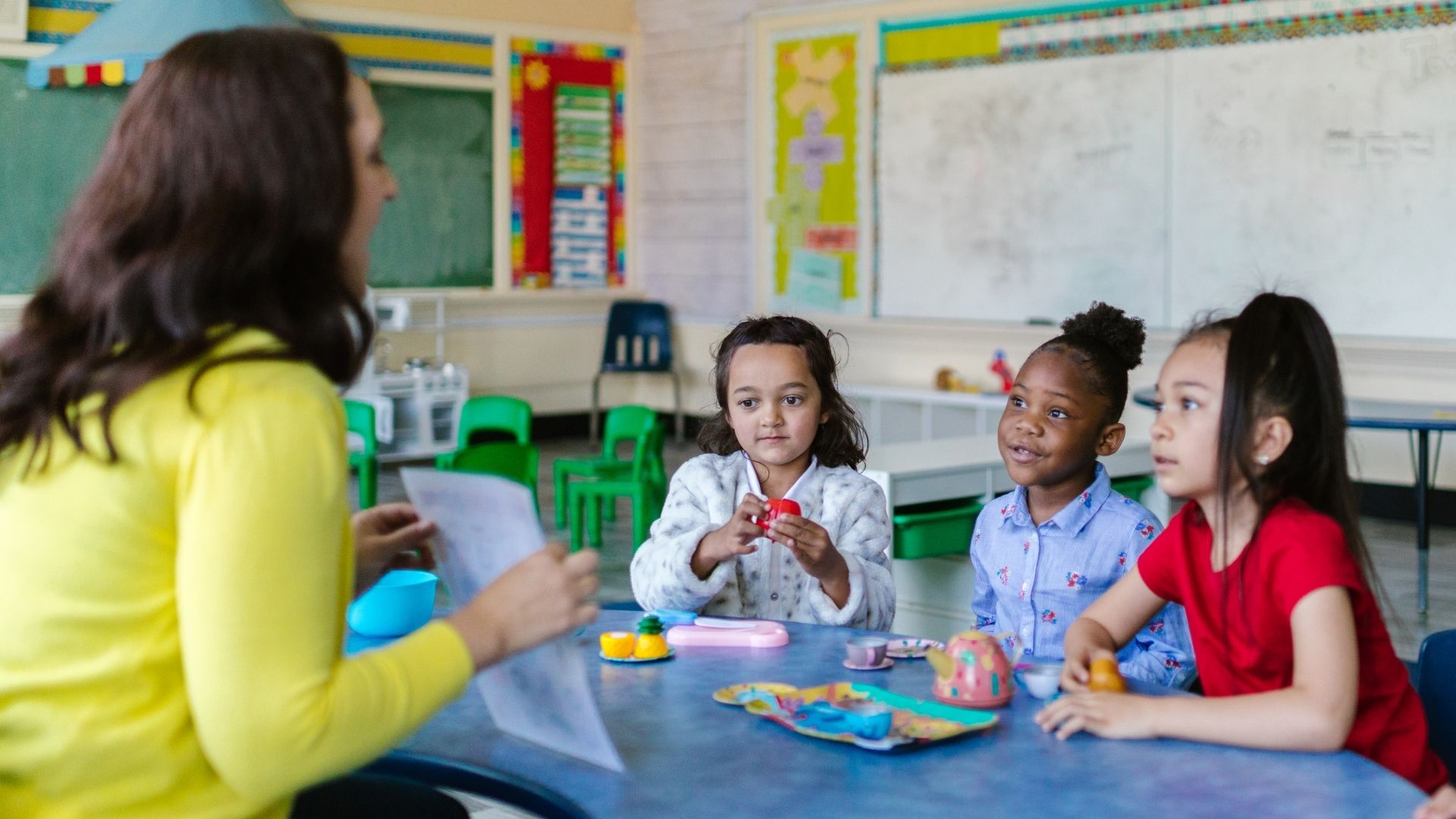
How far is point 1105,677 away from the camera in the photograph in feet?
4.95

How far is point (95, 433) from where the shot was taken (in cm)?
103

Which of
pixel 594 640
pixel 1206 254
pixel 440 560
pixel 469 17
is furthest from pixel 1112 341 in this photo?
pixel 469 17

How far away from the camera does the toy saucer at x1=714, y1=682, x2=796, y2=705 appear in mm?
1520

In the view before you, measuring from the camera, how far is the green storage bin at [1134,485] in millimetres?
3840

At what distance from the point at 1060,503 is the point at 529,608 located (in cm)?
126

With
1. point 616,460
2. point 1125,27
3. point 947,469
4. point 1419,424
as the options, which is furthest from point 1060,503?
point 1125,27

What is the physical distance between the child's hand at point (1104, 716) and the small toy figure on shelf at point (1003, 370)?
573cm

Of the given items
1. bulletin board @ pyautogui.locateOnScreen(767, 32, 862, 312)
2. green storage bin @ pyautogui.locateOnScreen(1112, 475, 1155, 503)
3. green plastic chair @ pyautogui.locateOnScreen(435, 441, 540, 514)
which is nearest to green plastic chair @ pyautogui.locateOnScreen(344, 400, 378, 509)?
green plastic chair @ pyautogui.locateOnScreen(435, 441, 540, 514)

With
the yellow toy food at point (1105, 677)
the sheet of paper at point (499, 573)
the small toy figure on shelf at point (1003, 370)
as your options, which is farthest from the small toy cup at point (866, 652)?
the small toy figure on shelf at point (1003, 370)

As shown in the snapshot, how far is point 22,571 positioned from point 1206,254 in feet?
20.4

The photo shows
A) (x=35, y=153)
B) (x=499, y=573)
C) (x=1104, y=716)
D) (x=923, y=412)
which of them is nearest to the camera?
(x=499, y=573)

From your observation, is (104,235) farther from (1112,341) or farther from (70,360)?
(1112,341)

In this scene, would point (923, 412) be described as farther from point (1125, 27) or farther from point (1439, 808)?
point (1439, 808)

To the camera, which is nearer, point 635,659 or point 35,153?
point 635,659
